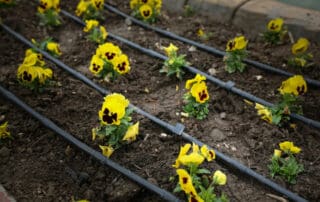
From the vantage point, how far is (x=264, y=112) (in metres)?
3.11

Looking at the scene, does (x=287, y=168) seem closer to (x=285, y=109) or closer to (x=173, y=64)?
(x=285, y=109)

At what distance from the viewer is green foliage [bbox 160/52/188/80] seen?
11.7 feet

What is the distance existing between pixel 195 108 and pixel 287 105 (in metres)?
0.66

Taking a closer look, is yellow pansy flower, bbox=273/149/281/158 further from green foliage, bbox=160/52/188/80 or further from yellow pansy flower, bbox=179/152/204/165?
green foliage, bbox=160/52/188/80

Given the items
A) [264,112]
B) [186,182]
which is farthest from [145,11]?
[186,182]

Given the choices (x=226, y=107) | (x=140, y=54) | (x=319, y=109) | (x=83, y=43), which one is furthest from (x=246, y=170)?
(x=83, y=43)

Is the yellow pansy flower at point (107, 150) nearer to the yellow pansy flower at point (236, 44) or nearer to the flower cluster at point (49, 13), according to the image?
the yellow pansy flower at point (236, 44)

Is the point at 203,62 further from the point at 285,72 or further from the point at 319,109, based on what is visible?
the point at 319,109

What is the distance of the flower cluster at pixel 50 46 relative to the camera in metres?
3.83

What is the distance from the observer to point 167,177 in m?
2.63

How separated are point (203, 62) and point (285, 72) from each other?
28.2 inches

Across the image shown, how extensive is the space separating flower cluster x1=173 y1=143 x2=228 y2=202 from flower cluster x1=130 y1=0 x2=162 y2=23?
211 centimetres

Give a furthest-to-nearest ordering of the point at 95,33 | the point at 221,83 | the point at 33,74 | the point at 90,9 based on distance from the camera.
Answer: the point at 90,9
the point at 95,33
the point at 221,83
the point at 33,74

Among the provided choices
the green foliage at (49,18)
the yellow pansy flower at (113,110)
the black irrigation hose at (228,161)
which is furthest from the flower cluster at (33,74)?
the green foliage at (49,18)
